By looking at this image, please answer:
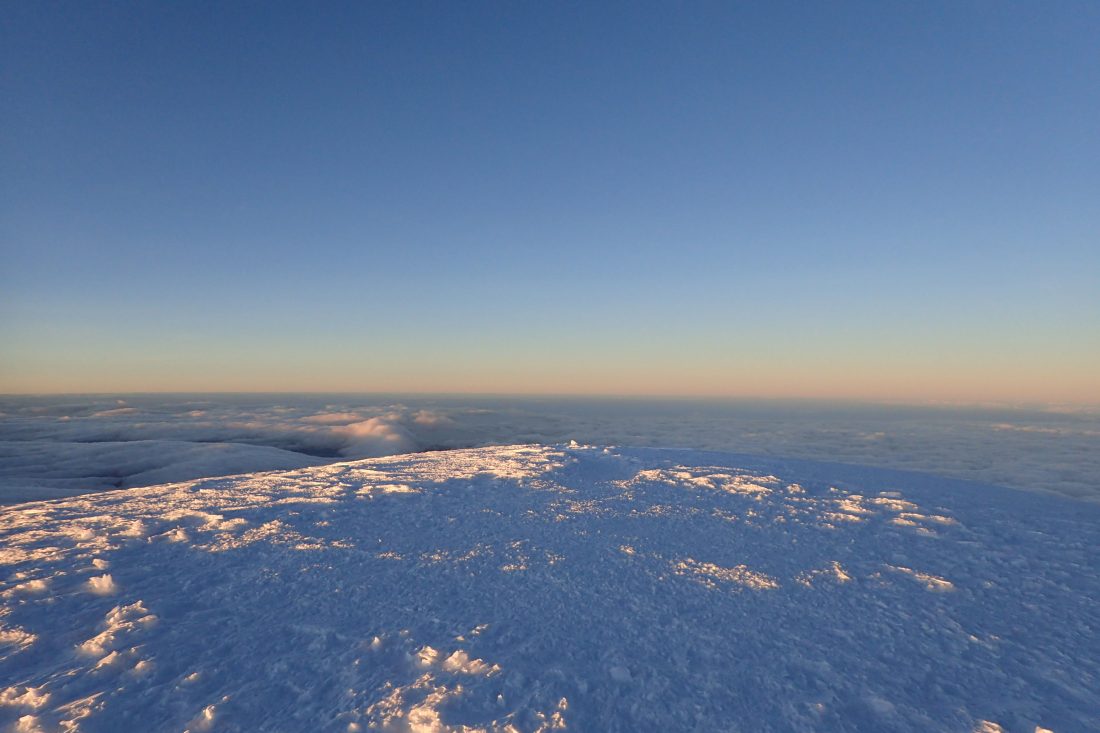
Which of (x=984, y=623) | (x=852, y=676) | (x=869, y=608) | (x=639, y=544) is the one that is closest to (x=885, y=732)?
(x=852, y=676)

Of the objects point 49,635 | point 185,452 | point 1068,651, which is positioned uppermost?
point 49,635

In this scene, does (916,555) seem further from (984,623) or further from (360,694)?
(360,694)

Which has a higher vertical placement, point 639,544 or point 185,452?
point 639,544

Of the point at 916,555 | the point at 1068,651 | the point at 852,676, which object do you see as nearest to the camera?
the point at 852,676

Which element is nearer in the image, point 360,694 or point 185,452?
point 360,694

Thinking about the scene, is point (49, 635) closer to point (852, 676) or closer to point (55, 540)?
point (55, 540)

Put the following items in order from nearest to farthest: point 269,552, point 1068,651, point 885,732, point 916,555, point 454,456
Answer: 1. point 885,732
2. point 1068,651
3. point 269,552
4. point 916,555
5. point 454,456

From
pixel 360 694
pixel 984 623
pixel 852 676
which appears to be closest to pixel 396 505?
pixel 360 694
